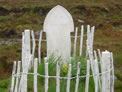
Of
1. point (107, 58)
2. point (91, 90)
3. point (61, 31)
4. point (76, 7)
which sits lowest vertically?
point (91, 90)

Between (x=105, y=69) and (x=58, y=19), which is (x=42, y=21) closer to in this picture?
(x=58, y=19)

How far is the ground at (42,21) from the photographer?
10.6 m

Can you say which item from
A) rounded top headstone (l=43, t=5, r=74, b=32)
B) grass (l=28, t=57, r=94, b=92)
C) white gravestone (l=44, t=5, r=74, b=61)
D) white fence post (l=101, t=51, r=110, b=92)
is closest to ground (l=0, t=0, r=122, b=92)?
white gravestone (l=44, t=5, r=74, b=61)

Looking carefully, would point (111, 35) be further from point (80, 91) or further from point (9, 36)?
point (80, 91)

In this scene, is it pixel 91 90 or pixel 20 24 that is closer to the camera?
pixel 91 90

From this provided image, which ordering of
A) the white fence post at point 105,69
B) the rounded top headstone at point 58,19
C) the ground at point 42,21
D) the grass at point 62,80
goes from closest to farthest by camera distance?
the white fence post at point 105,69 → the grass at point 62,80 → the rounded top headstone at point 58,19 → the ground at point 42,21

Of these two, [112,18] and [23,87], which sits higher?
[112,18]

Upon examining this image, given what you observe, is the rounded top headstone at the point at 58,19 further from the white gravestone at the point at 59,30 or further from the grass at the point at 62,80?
the grass at the point at 62,80

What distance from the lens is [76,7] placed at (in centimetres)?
2266

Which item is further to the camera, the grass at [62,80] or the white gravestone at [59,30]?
the white gravestone at [59,30]

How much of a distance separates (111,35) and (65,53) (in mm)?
9746

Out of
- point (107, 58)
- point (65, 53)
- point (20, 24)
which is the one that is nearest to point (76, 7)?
point (20, 24)

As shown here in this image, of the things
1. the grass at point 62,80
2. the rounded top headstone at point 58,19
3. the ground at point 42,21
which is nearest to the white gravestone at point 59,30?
the rounded top headstone at point 58,19

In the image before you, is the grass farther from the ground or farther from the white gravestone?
the ground
